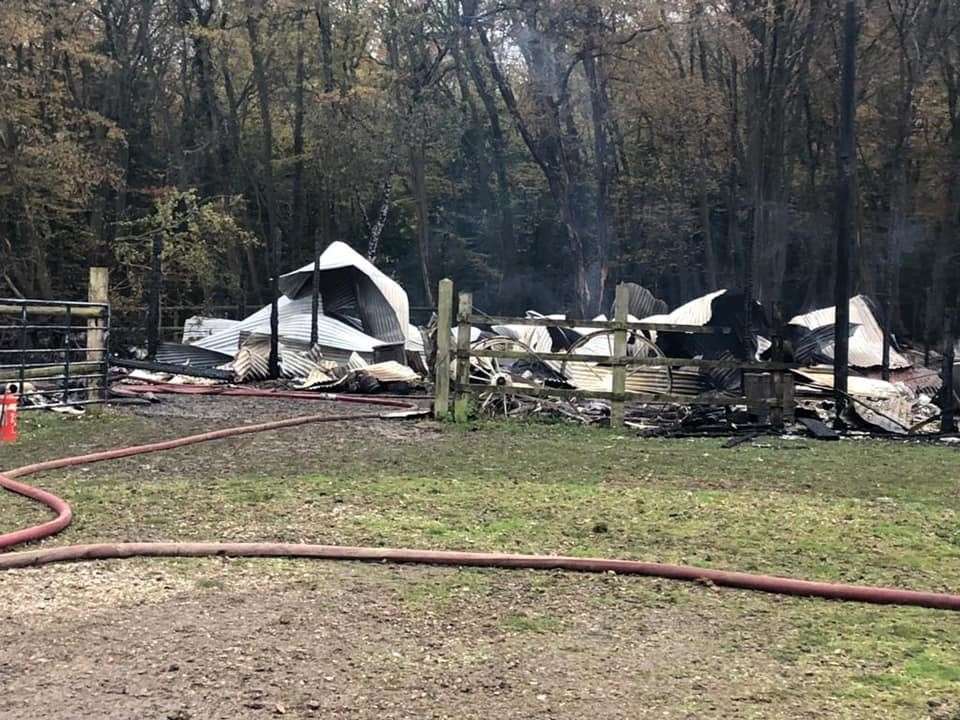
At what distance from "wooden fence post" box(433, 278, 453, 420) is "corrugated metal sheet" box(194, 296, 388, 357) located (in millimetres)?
6676

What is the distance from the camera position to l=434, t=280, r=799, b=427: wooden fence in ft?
33.9

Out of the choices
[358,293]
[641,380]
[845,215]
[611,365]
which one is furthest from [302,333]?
[845,215]

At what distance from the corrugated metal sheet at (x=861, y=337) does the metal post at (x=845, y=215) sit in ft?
14.7

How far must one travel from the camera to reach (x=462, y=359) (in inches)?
426

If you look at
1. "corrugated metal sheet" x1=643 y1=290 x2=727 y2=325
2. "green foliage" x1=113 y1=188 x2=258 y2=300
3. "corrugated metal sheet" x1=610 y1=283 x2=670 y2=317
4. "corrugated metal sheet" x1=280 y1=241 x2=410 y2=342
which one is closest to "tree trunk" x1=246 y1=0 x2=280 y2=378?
"green foliage" x1=113 y1=188 x2=258 y2=300

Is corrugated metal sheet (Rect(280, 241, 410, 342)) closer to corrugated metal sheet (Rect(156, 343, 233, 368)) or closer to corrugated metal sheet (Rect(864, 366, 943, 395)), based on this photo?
corrugated metal sheet (Rect(156, 343, 233, 368))

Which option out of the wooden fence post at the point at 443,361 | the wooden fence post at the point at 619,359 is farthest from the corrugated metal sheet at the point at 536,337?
the wooden fence post at the point at 619,359

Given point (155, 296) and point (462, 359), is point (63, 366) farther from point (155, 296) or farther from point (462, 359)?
point (155, 296)

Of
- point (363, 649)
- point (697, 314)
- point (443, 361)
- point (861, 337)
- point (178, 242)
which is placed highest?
point (178, 242)

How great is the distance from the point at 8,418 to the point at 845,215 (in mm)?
9108

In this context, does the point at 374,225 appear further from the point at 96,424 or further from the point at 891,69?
the point at 96,424

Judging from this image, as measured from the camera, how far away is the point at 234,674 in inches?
124

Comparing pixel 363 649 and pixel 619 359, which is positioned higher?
pixel 619 359

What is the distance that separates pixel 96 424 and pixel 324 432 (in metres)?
2.17
